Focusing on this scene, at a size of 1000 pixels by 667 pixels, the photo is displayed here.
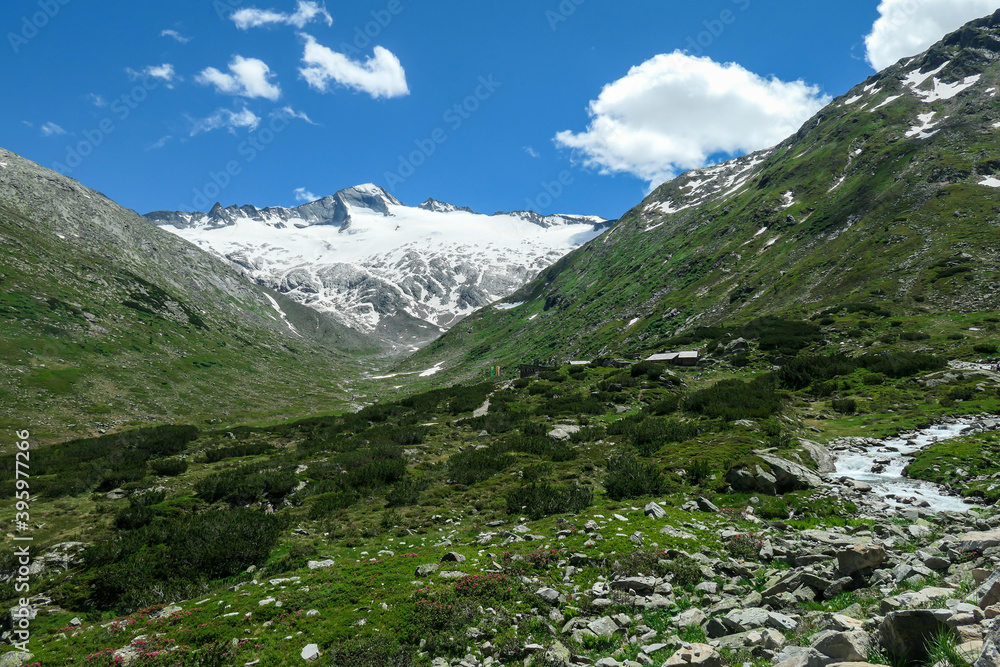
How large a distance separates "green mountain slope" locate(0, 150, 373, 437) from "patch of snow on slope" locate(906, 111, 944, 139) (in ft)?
551

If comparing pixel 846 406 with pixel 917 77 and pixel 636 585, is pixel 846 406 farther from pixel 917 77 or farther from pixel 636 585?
pixel 917 77

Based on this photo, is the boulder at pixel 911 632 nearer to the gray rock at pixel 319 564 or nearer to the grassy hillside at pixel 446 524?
the grassy hillside at pixel 446 524

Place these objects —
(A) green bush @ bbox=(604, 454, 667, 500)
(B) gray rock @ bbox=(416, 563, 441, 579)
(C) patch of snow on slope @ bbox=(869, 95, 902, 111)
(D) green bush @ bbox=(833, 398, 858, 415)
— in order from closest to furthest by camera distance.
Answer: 1. (B) gray rock @ bbox=(416, 563, 441, 579)
2. (A) green bush @ bbox=(604, 454, 667, 500)
3. (D) green bush @ bbox=(833, 398, 858, 415)
4. (C) patch of snow on slope @ bbox=(869, 95, 902, 111)

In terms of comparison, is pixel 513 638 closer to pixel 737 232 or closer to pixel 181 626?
pixel 181 626

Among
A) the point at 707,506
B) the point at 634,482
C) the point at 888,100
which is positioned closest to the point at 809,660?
the point at 707,506

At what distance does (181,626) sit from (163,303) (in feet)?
489

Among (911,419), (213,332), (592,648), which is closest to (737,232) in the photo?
(911,419)

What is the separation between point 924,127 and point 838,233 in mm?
67297

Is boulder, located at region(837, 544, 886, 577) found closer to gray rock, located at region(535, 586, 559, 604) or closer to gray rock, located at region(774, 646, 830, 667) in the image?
gray rock, located at region(774, 646, 830, 667)

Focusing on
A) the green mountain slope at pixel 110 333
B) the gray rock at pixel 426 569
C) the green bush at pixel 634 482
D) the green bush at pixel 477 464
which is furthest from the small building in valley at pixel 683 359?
the green mountain slope at pixel 110 333

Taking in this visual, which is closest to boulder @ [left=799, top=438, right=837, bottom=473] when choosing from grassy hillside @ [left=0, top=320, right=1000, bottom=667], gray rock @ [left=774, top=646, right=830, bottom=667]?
grassy hillside @ [left=0, top=320, right=1000, bottom=667]

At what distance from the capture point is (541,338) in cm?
14788

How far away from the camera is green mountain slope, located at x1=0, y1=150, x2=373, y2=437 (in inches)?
2520

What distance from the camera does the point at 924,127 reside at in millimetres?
118938
